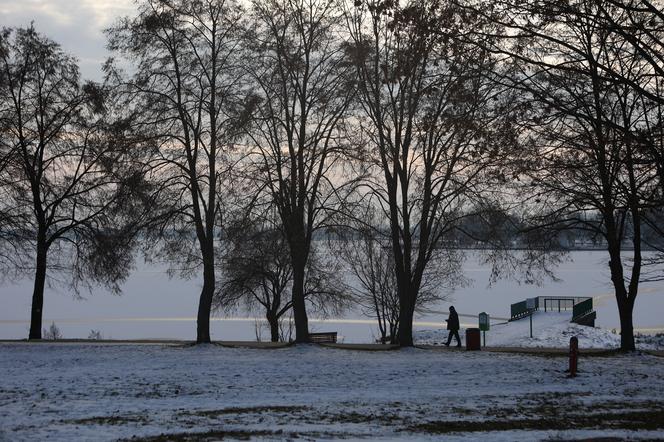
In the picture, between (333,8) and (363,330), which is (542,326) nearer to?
(363,330)

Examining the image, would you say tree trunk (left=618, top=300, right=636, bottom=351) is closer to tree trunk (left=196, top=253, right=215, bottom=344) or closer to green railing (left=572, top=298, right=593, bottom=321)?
tree trunk (left=196, top=253, right=215, bottom=344)

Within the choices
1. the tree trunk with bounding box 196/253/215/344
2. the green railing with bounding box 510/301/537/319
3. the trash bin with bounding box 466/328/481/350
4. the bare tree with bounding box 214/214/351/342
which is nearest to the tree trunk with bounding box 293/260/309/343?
the bare tree with bounding box 214/214/351/342

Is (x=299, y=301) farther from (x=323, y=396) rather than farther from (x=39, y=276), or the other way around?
(x=323, y=396)

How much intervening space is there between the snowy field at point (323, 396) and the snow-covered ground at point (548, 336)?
1706 cm

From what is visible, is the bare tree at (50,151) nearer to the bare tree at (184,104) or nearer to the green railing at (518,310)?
the bare tree at (184,104)

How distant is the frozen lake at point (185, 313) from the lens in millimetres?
60194

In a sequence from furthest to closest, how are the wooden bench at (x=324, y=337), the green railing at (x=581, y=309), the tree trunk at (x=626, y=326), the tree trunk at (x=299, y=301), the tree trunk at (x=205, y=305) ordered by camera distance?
the green railing at (x=581, y=309) → the wooden bench at (x=324, y=337) → the tree trunk at (x=205, y=305) → the tree trunk at (x=299, y=301) → the tree trunk at (x=626, y=326)

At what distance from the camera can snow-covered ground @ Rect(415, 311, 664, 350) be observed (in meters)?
39.8

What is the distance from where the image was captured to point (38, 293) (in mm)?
29109

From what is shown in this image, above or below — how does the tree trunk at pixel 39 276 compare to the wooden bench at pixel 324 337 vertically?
above

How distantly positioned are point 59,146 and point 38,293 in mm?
5897

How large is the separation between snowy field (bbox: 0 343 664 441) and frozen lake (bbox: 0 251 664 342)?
18.2 meters

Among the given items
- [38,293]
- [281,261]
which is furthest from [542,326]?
[38,293]

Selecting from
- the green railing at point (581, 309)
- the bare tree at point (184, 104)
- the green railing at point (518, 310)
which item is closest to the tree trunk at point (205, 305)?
the bare tree at point (184, 104)
